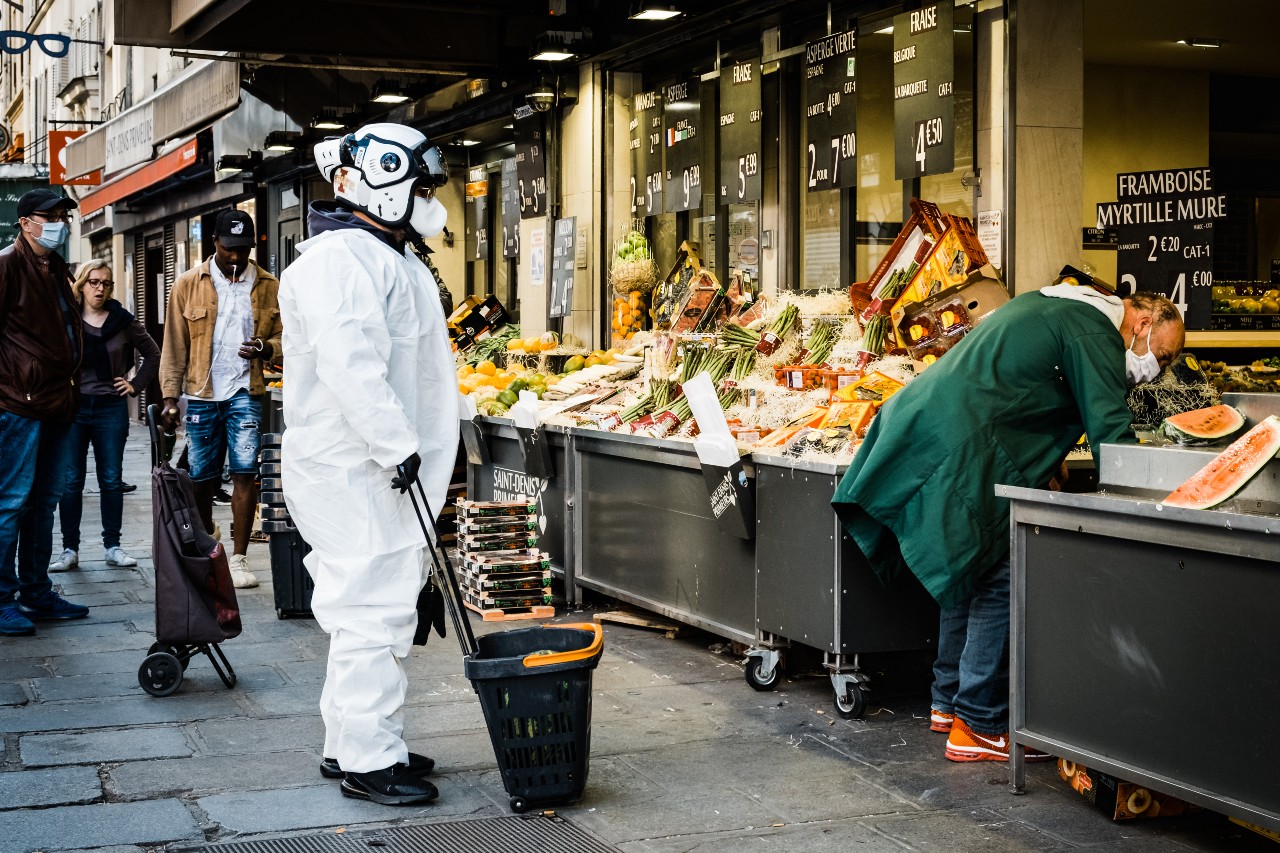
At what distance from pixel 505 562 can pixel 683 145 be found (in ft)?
11.4

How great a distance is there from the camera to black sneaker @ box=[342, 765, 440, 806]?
4.71 meters

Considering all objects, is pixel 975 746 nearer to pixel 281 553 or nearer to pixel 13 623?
pixel 281 553

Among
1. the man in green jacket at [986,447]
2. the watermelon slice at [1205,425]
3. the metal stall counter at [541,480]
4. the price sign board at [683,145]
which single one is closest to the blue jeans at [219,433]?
the metal stall counter at [541,480]

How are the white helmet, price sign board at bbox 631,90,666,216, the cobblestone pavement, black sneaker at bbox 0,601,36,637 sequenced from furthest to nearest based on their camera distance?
1. price sign board at bbox 631,90,666,216
2. black sneaker at bbox 0,601,36,637
3. the white helmet
4. the cobblestone pavement

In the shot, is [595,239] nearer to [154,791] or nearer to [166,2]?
[166,2]

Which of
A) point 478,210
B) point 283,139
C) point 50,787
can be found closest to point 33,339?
point 50,787

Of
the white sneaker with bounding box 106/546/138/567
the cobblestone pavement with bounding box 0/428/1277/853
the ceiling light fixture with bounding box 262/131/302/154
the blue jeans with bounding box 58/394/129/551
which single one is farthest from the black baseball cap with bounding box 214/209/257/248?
the ceiling light fixture with bounding box 262/131/302/154

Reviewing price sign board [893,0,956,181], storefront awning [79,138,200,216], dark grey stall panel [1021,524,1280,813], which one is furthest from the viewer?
storefront awning [79,138,200,216]

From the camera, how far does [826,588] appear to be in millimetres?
5859

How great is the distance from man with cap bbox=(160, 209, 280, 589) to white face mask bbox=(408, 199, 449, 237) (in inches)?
153

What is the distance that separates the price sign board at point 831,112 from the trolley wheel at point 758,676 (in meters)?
2.97

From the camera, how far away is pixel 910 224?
280 inches

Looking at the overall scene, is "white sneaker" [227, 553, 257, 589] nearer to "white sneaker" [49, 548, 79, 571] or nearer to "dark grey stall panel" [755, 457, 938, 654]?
"white sneaker" [49, 548, 79, 571]

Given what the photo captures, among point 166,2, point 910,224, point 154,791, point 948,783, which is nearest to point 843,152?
point 910,224
